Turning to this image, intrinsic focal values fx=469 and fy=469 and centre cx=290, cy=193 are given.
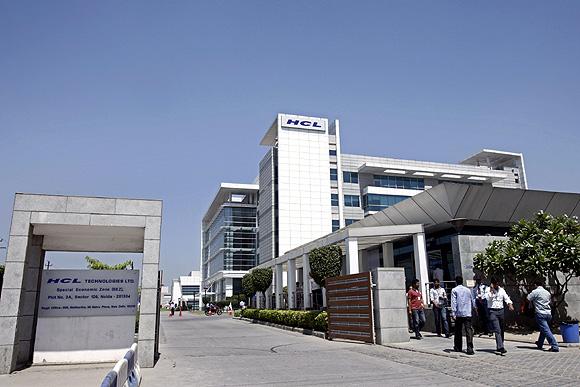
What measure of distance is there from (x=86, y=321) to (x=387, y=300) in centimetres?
798

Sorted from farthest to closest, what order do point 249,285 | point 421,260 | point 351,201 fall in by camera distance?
1. point 351,201
2. point 249,285
3. point 421,260

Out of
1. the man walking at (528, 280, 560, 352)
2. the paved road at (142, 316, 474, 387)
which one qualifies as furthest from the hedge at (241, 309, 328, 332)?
the man walking at (528, 280, 560, 352)

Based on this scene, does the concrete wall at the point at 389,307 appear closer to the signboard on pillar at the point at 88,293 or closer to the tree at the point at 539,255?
the tree at the point at 539,255

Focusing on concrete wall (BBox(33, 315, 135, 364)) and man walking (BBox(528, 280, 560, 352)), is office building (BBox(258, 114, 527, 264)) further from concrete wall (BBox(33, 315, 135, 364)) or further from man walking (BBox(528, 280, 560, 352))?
man walking (BBox(528, 280, 560, 352))

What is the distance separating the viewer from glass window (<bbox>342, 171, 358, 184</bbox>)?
65500 mm

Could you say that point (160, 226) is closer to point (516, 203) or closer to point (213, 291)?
point (516, 203)

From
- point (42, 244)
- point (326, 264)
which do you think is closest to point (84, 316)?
point (42, 244)

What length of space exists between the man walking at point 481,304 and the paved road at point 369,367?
1648 mm

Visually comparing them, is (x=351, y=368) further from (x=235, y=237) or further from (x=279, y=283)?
(x=235, y=237)

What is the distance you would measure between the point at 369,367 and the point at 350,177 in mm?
57058

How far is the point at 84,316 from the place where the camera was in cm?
1111

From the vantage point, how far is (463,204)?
61.3 ft

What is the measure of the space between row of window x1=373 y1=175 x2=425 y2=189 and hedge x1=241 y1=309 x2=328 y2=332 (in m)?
39.4

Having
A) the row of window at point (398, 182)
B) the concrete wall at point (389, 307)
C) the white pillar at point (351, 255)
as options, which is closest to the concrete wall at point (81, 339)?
the concrete wall at point (389, 307)
